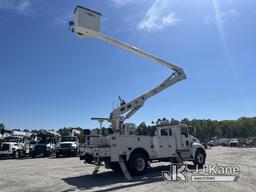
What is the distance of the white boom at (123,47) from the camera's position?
49.5ft

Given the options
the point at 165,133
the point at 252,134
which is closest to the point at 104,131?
the point at 165,133

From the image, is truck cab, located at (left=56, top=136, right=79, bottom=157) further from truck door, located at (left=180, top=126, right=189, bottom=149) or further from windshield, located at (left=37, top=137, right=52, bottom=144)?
truck door, located at (left=180, top=126, right=189, bottom=149)

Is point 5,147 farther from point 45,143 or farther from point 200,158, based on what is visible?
point 200,158

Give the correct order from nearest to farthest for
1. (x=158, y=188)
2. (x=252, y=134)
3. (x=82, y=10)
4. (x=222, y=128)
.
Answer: (x=158, y=188)
(x=82, y=10)
(x=252, y=134)
(x=222, y=128)

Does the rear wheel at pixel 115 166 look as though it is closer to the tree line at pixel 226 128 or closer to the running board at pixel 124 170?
the running board at pixel 124 170

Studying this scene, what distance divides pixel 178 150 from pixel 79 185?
7.33 metres

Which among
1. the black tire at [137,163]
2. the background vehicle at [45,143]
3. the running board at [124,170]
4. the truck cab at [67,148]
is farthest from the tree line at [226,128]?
the running board at [124,170]

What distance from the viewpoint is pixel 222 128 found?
152875mm

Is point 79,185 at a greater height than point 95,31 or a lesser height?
lesser

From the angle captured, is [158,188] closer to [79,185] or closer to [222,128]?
[79,185]

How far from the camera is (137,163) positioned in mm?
16500

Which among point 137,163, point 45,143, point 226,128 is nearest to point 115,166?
point 137,163

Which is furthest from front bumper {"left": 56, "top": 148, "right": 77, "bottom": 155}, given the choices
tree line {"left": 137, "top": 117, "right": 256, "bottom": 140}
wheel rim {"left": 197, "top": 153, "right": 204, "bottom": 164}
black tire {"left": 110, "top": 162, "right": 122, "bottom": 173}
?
tree line {"left": 137, "top": 117, "right": 256, "bottom": 140}

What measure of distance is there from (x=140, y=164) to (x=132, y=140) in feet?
4.27
